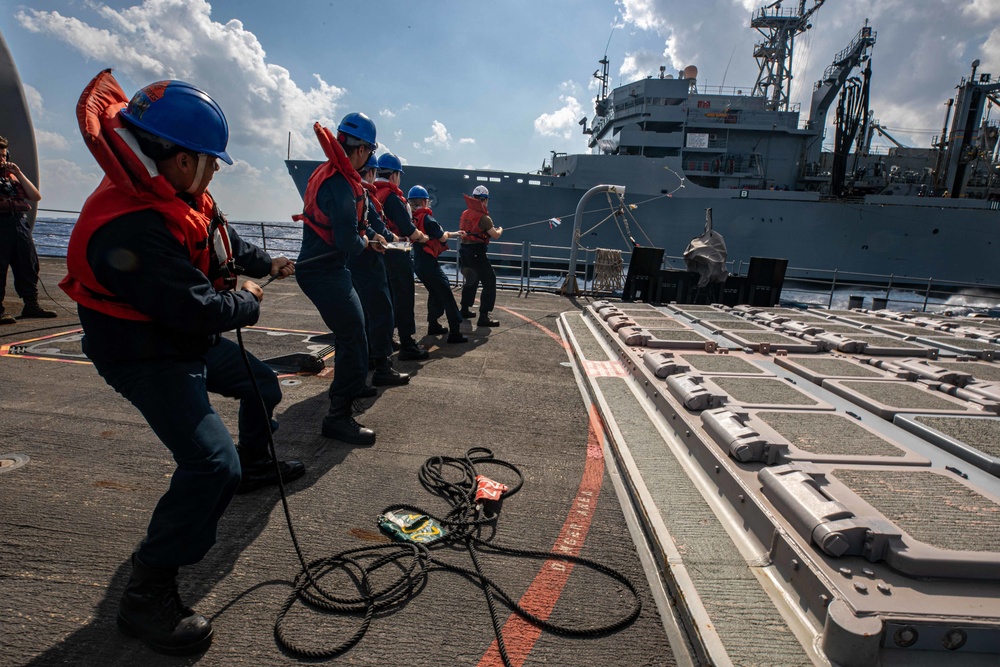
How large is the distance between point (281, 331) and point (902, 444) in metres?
6.27

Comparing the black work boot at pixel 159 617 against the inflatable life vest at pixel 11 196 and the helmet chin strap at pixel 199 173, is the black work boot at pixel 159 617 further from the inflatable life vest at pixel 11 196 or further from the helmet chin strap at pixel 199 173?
the inflatable life vest at pixel 11 196

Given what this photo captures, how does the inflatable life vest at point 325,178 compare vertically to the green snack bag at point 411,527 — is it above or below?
above

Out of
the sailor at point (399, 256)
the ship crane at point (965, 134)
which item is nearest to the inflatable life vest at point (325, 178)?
the sailor at point (399, 256)

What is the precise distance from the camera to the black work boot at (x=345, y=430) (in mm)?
3215

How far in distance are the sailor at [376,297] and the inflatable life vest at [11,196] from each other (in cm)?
472

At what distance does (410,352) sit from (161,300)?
3.89 m

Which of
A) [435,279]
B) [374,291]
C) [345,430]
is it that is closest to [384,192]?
[374,291]

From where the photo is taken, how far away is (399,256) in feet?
18.4

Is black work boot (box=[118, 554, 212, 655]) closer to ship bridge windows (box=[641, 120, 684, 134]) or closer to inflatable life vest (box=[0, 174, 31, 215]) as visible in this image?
inflatable life vest (box=[0, 174, 31, 215])

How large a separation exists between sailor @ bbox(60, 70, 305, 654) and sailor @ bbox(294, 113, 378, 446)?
150cm

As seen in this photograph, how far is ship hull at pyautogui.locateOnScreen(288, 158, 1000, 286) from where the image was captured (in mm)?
26375

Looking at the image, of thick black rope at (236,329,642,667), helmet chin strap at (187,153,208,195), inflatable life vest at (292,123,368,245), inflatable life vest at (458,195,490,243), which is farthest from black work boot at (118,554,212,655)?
inflatable life vest at (458,195,490,243)

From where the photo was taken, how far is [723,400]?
300 cm

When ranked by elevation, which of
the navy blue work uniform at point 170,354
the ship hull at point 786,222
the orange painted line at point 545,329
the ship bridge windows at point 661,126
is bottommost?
the orange painted line at point 545,329
